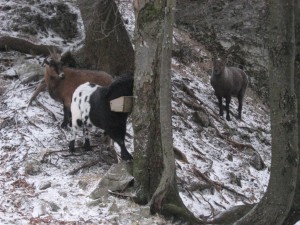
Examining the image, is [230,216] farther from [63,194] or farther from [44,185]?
[44,185]

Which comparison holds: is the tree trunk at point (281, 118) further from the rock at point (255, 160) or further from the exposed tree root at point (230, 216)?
the rock at point (255, 160)

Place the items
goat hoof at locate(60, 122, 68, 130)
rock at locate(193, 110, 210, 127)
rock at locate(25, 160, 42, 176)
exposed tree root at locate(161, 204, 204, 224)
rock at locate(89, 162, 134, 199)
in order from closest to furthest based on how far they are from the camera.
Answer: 1. exposed tree root at locate(161, 204, 204, 224)
2. rock at locate(89, 162, 134, 199)
3. rock at locate(25, 160, 42, 176)
4. goat hoof at locate(60, 122, 68, 130)
5. rock at locate(193, 110, 210, 127)

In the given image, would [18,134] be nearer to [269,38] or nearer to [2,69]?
[2,69]

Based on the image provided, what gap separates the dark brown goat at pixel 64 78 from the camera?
379 inches

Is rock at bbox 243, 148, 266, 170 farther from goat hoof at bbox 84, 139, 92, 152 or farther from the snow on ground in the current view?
goat hoof at bbox 84, 139, 92, 152

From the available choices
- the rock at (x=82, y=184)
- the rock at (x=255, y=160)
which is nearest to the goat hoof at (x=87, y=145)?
the rock at (x=82, y=184)

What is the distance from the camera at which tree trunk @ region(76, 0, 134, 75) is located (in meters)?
10.3

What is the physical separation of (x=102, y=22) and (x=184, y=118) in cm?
286

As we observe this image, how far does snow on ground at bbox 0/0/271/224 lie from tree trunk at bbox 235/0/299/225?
1495 mm

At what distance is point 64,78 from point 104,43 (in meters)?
1.26

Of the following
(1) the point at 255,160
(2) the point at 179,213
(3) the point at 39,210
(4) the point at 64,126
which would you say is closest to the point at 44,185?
(3) the point at 39,210

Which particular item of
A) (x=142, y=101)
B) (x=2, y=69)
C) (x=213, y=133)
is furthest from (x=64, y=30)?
(x=142, y=101)

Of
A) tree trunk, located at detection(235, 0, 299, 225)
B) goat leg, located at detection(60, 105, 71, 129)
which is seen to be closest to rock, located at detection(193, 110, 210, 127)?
goat leg, located at detection(60, 105, 71, 129)

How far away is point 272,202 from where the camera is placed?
5656 mm
